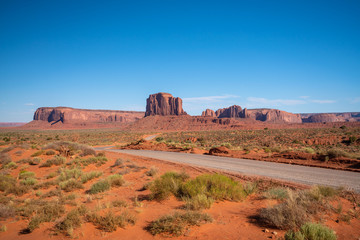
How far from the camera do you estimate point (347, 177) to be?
8836 millimetres

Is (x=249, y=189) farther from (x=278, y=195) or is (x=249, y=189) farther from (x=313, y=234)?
(x=313, y=234)

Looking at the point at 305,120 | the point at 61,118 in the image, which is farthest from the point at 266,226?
the point at 305,120

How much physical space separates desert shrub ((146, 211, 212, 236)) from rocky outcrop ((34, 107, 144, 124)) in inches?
6393

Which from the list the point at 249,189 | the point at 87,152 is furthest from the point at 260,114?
the point at 249,189

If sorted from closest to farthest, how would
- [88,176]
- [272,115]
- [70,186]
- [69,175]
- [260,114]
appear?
[70,186], [88,176], [69,175], [260,114], [272,115]

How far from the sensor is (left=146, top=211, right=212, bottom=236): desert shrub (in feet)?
14.2

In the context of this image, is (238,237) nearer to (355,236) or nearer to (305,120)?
(355,236)

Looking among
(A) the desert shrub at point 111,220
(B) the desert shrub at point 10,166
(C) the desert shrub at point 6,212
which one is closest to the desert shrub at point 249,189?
(A) the desert shrub at point 111,220

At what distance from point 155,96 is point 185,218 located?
13288cm

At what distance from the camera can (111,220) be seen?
482 centimetres

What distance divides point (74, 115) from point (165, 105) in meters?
80.8

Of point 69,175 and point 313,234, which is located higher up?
point 313,234

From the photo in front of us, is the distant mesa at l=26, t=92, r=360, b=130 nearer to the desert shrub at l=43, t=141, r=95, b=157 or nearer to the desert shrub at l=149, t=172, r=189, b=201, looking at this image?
the desert shrub at l=43, t=141, r=95, b=157

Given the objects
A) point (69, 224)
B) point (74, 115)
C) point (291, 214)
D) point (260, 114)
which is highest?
point (260, 114)
